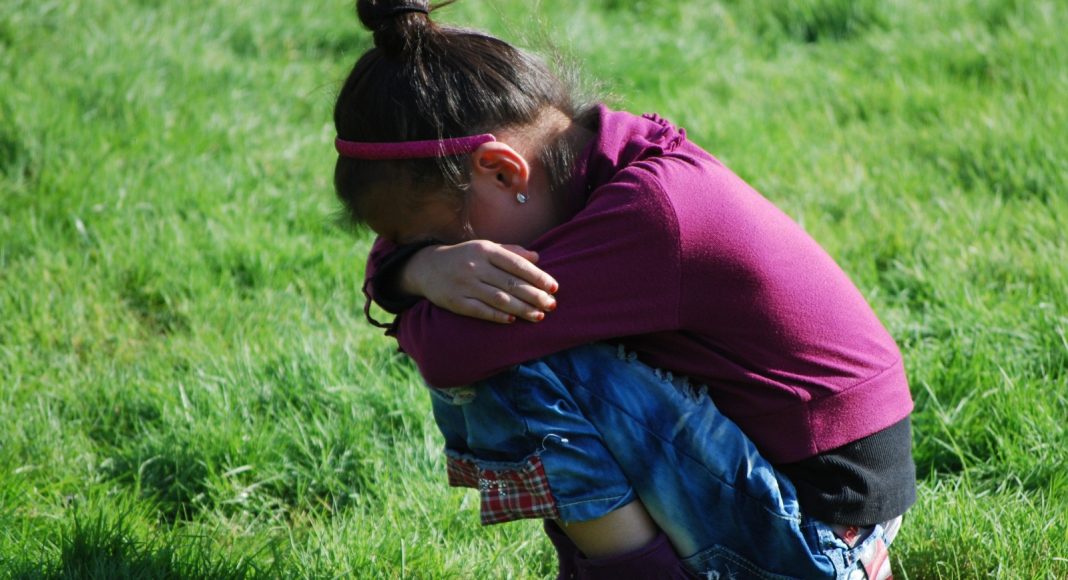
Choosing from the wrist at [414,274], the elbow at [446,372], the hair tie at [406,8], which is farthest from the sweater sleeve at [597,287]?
the hair tie at [406,8]

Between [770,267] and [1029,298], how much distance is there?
151 centimetres

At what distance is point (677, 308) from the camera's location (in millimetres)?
2006

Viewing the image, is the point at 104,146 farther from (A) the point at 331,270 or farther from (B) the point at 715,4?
(B) the point at 715,4

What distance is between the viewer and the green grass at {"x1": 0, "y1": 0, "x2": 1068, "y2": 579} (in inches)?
100

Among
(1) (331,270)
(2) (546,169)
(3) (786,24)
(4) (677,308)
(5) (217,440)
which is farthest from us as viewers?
(3) (786,24)

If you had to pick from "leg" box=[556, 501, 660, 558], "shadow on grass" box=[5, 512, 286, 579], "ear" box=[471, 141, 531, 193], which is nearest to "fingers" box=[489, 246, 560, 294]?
"ear" box=[471, 141, 531, 193]

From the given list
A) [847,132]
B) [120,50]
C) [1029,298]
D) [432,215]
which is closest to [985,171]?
[847,132]

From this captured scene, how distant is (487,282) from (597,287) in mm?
192

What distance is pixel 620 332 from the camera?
200 centimetres

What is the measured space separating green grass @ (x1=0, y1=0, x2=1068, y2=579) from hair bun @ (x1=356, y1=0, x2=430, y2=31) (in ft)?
1.01

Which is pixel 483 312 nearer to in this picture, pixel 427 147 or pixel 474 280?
pixel 474 280

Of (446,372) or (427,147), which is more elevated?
(427,147)

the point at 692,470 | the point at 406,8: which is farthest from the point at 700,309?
the point at 406,8

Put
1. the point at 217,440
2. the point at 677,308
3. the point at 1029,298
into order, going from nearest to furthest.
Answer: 1. the point at 677,308
2. the point at 217,440
3. the point at 1029,298
